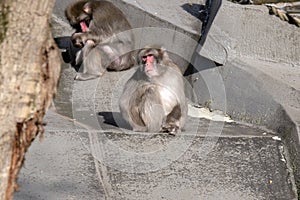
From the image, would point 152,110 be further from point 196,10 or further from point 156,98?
point 196,10

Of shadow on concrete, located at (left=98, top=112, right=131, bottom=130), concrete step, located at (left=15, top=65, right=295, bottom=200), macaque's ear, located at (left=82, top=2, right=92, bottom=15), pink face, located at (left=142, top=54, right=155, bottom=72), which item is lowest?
shadow on concrete, located at (left=98, top=112, right=131, bottom=130)

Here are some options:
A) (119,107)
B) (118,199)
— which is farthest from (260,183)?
(119,107)

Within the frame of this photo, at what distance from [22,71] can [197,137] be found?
4.46m

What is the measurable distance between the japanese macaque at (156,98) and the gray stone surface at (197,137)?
7.3 inches

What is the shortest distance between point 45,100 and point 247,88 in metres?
4.90

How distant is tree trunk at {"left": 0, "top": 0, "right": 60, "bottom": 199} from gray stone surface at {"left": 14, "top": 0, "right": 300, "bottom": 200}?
9.70 feet

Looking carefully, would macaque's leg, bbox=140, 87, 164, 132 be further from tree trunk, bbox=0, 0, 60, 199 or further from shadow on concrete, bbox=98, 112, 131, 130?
tree trunk, bbox=0, 0, 60, 199

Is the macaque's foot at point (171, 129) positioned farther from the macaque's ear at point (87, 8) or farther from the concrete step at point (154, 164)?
the macaque's ear at point (87, 8)

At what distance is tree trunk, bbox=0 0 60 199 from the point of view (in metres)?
2.18

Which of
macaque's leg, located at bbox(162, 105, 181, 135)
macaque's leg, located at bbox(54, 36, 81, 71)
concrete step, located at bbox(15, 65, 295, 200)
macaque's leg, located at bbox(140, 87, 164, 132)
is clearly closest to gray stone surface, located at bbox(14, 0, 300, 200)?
concrete step, located at bbox(15, 65, 295, 200)

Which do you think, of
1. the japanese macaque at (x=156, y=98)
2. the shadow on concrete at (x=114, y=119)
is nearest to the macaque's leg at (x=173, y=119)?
the japanese macaque at (x=156, y=98)

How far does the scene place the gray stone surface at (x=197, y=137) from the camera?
18.7 ft

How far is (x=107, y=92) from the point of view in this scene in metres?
8.38

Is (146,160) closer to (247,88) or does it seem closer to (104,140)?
(104,140)
